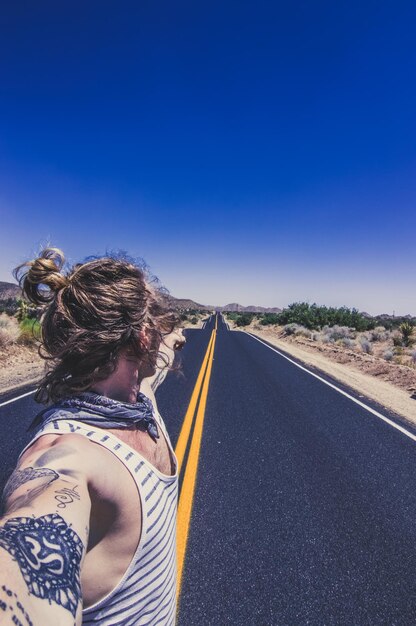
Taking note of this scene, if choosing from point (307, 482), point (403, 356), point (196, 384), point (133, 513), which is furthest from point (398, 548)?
point (403, 356)

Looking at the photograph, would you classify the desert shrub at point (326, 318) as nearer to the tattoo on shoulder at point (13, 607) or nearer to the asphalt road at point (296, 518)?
the asphalt road at point (296, 518)

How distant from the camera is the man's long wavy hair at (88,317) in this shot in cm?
110

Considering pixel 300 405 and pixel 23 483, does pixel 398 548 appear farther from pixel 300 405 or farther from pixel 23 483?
pixel 300 405

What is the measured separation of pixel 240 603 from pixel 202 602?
0.25 metres

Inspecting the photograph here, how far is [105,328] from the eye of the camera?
3.65 ft

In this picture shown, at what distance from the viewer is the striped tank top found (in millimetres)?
875

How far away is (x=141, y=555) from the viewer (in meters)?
0.89

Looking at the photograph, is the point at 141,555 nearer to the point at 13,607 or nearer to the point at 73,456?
the point at 73,456

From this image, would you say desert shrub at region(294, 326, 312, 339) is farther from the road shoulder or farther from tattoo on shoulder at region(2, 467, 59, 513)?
tattoo on shoulder at region(2, 467, 59, 513)

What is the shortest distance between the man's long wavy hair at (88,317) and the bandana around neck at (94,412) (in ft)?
0.23

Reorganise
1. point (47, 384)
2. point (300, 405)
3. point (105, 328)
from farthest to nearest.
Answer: point (300, 405), point (47, 384), point (105, 328)

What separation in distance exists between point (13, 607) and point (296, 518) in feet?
10.7

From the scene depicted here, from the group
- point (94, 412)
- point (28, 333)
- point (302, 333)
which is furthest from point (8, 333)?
point (302, 333)

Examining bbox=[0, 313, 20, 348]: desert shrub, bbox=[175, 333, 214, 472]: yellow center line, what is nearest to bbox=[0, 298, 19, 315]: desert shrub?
bbox=[0, 313, 20, 348]: desert shrub
